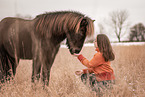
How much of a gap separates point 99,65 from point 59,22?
1.22m

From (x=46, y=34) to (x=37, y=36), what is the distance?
0.21 m

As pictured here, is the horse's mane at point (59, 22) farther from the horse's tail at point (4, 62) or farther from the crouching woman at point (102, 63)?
the horse's tail at point (4, 62)

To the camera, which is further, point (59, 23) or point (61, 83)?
point (61, 83)

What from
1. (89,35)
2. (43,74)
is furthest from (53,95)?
(89,35)

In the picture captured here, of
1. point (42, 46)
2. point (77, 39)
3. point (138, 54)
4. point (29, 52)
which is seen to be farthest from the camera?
point (138, 54)

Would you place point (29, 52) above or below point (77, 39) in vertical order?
below

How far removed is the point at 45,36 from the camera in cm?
267

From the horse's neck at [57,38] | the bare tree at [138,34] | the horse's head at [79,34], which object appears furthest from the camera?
the bare tree at [138,34]

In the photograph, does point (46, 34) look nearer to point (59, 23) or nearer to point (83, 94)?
point (59, 23)

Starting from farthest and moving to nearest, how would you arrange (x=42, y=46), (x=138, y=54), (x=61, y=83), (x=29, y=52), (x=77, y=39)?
(x=138, y=54) → (x=61, y=83) → (x=29, y=52) → (x=42, y=46) → (x=77, y=39)

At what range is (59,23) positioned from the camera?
2586mm

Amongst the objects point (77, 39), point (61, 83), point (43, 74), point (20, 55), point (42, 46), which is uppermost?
point (77, 39)

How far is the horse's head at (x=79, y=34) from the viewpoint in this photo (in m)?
2.45

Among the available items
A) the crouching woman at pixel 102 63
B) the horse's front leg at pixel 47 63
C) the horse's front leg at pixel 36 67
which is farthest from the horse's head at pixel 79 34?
the horse's front leg at pixel 36 67
